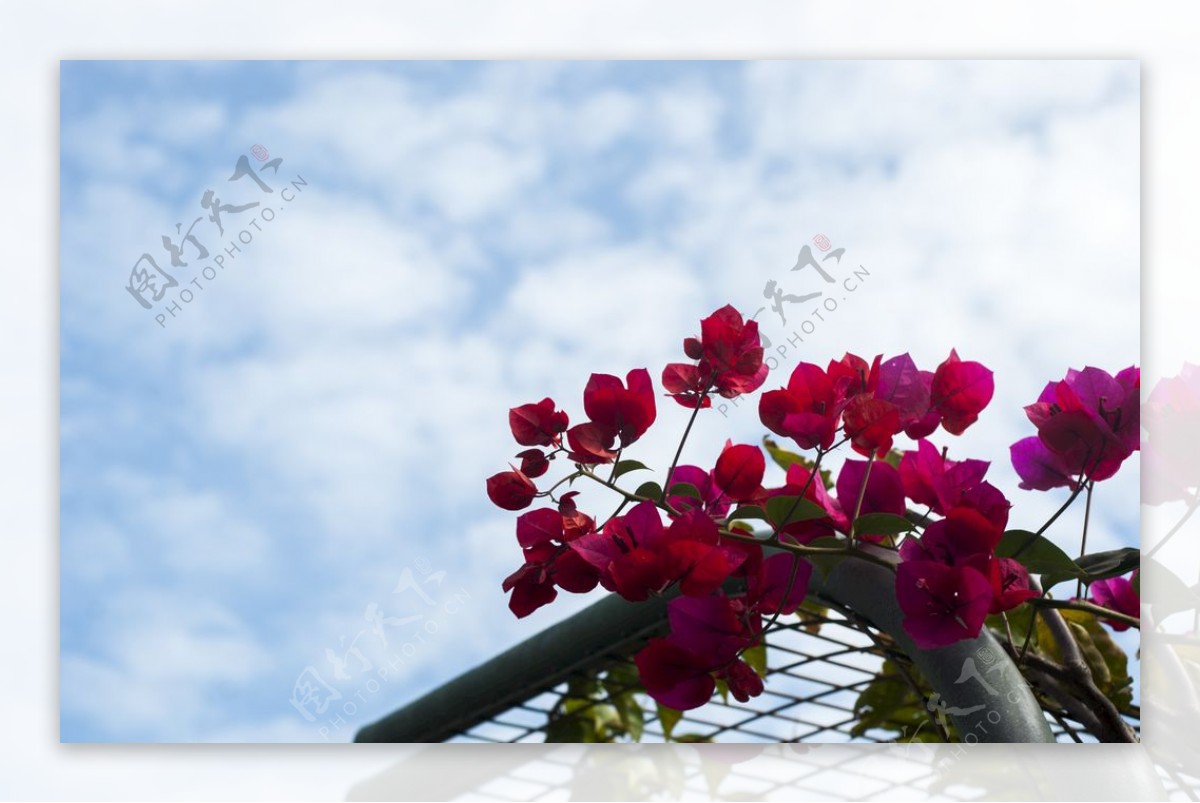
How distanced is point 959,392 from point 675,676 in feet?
0.78

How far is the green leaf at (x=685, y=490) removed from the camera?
26.9 inches

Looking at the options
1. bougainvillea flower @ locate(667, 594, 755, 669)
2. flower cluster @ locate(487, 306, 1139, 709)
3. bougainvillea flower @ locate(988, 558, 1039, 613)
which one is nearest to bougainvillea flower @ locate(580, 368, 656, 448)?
flower cluster @ locate(487, 306, 1139, 709)

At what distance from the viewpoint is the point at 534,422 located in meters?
0.67

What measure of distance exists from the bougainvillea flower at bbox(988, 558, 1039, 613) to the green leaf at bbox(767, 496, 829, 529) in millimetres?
97

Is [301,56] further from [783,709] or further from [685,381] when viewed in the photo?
[783,709]

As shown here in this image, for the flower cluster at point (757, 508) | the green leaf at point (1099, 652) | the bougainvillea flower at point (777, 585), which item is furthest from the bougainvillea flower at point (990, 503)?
the green leaf at point (1099, 652)

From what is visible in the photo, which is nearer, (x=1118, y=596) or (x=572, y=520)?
(x=572, y=520)

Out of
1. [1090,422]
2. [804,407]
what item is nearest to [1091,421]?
[1090,422]

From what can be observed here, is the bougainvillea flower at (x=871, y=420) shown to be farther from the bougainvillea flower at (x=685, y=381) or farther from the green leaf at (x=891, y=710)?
the green leaf at (x=891, y=710)

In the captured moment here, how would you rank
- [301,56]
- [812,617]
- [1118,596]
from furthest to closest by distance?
[301,56] < [812,617] < [1118,596]

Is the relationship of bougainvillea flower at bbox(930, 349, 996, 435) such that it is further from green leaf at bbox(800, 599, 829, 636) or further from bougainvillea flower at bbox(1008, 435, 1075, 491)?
green leaf at bbox(800, 599, 829, 636)

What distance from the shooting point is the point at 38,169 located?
116 centimetres

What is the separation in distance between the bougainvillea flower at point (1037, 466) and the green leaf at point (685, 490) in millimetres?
220

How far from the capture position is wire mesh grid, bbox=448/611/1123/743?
0.98 meters
